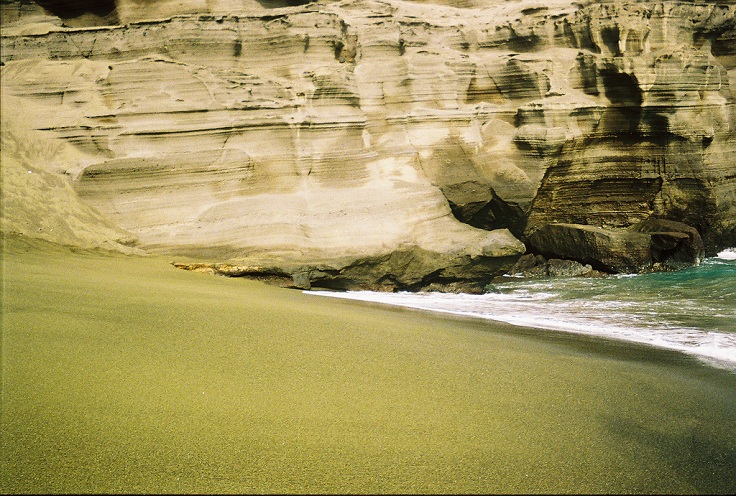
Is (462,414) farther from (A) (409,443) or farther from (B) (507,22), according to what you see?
(B) (507,22)

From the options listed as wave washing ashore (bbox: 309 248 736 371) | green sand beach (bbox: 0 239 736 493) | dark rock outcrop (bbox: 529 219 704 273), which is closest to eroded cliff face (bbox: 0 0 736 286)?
dark rock outcrop (bbox: 529 219 704 273)

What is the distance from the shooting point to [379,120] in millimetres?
12125

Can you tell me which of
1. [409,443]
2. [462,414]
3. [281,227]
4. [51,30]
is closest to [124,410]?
[409,443]

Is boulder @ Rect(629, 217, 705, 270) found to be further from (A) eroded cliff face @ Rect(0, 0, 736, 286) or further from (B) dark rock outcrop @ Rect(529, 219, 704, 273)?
(A) eroded cliff face @ Rect(0, 0, 736, 286)

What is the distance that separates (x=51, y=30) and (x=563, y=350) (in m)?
11.2

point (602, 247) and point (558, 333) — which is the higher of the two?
point (602, 247)

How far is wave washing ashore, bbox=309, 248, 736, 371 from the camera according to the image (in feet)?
22.2

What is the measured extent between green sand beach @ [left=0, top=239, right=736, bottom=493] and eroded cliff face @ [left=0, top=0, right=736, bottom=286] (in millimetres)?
4978

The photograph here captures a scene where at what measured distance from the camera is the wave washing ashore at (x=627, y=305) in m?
6.78

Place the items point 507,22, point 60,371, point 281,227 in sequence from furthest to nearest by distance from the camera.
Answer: point 507,22, point 281,227, point 60,371

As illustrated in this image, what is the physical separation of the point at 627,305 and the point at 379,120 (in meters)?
5.42

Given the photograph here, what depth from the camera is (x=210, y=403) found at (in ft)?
10.9

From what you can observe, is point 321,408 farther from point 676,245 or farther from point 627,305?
point 676,245

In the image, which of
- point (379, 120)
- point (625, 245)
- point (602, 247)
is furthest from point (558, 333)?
point (625, 245)
